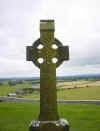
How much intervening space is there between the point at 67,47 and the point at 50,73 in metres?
0.62

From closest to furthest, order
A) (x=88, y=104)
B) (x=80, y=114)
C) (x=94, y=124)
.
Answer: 1. (x=94, y=124)
2. (x=80, y=114)
3. (x=88, y=104)

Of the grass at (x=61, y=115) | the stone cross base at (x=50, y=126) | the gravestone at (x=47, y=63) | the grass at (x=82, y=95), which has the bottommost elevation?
the grass at (x=82, y=95)

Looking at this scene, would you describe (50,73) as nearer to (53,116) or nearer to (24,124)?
(53,116)

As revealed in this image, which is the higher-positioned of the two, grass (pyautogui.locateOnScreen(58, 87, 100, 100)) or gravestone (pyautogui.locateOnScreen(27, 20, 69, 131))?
gravestone (pyautogui.locateOnScreen(27, 20, 69, 131))

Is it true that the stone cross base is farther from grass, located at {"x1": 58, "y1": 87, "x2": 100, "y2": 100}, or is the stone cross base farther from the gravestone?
grass, located at {"x1": 58, "y1": 87, "x2": 100, "y2": 100}

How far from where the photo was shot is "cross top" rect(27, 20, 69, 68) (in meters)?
3.37

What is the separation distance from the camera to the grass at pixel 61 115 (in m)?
6.38

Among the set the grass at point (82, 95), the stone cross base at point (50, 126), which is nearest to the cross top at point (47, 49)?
the stone cross base at point (50, 126)

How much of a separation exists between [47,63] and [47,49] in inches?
11.0

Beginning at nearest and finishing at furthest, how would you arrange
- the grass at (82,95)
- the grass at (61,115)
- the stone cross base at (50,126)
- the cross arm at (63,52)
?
1. the stone cross base at (50,126)
2. the cross arm at (63,52)
3. the grass at (61,115)
4. the grass at (82,95)

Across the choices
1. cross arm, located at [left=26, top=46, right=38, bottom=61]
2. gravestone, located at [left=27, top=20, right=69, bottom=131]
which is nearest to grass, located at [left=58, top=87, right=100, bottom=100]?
gravestone, located at [left=27, top=20, right=69, bottom=131]

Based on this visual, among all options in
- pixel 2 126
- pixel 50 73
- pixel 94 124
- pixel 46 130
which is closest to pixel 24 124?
pixel 2 126

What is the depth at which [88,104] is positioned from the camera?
9.45 metres

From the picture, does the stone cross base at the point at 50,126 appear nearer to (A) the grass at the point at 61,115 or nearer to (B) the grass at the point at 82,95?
(A) the grass at the point at 61,115
